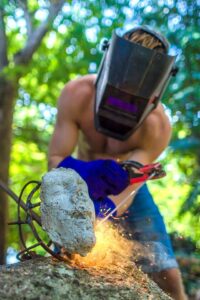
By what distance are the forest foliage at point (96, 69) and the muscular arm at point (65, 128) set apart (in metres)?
0.54

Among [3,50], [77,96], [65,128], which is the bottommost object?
[65,128]

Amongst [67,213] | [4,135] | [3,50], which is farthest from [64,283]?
[3,50]

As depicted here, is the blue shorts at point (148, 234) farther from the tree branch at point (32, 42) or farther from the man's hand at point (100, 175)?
the tree branch at point (32, 42)

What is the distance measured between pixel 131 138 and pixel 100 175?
0.90 meters

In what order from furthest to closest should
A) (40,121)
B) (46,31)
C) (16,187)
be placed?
(40,121) → (16,187) → (46,31)

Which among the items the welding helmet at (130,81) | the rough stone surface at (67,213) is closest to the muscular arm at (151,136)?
the welding helmet at (130,81)

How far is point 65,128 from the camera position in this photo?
3.03 m

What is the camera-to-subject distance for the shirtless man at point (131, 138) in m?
2.66

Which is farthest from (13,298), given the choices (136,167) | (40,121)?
(40,121)

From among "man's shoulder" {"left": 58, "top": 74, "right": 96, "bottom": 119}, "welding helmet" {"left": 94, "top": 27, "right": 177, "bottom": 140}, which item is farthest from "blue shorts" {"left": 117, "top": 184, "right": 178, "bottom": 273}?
"man's shoulder" {"left": 58, "top": 74, "right": 96, "bottom": 119}

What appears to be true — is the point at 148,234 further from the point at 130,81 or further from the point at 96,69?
the point at 96,69

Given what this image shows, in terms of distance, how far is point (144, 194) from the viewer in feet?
10.2

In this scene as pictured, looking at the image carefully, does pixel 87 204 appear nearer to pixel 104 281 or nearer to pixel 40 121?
pixel 104 281

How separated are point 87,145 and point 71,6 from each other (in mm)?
1762
